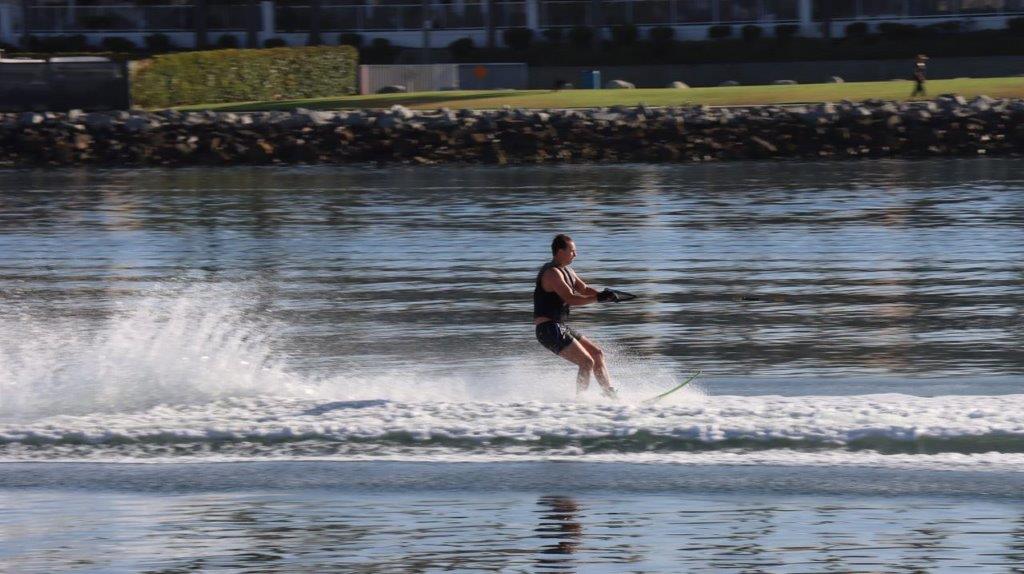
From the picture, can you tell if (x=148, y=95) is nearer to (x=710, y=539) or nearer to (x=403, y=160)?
(x=403, y=160)

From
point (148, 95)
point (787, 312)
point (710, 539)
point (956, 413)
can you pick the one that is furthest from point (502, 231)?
point (148, 95)

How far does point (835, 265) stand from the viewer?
2200 centimetres

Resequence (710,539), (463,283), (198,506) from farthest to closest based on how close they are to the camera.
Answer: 1. (463,283)
2. (198,506)
3. (710,539)

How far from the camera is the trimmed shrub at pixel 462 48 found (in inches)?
2520

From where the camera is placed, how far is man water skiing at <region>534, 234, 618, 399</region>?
12766mm

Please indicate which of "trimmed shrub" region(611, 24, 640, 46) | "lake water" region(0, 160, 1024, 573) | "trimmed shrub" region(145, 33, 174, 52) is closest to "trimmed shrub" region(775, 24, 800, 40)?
"trimmed shrub" region(611, 24, 640, 46)

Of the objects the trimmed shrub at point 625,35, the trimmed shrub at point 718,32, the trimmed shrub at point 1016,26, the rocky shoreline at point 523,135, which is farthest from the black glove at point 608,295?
the trimmed shrub at point 718,32

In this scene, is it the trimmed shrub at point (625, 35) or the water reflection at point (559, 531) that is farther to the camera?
the trimmed shrub at point (625, 35)

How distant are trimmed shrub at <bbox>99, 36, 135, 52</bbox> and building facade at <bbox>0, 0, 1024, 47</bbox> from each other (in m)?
1.87

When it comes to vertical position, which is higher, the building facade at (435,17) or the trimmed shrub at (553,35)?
the building facade at (435,17)

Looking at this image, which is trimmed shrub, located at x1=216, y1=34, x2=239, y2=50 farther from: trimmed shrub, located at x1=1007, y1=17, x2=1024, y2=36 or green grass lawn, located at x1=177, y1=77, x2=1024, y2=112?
trimmed shrub, located at x1=1007, y1=17, x2=1024, y2=36

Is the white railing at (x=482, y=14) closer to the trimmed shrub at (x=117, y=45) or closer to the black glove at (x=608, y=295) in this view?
the trimmed shrub at (x=117, y=45)

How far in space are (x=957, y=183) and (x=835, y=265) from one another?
1309cm

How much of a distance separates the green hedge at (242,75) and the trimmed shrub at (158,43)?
12.9 meters
